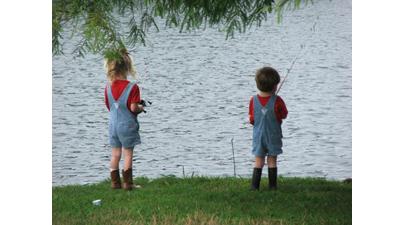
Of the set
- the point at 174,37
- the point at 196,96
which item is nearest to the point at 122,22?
the point at 174,37

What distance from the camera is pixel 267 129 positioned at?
18.7 ft

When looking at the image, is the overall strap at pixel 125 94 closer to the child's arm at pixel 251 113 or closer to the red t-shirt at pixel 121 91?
the red t-shirt at pixel 121 91

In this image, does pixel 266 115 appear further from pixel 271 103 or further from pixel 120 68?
pixel 120 68

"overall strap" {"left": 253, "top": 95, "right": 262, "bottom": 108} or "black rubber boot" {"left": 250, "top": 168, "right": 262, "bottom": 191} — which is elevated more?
"overall strap" {"left": 253, "top": 95, "right": 262, "bottom": 108}

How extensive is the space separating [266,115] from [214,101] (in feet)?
1.30

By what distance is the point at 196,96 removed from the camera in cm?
596

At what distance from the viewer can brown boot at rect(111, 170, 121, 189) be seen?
5.81 metres

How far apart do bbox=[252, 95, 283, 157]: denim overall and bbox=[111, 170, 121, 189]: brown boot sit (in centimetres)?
84

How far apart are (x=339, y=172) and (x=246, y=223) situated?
678mm

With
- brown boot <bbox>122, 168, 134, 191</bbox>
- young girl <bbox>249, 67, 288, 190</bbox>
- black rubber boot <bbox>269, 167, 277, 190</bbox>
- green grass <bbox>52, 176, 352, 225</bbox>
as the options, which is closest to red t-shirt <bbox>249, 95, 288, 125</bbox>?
young girl <bbox>249, 67, 288, 190</bbox>

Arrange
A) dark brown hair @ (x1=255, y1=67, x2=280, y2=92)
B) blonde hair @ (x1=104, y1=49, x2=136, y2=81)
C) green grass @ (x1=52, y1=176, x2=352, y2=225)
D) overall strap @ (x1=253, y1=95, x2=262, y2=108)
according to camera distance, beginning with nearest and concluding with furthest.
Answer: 1. green grass @ (x1=52, y1=176, x2=352, y2=225)
2. blonde hair @ (x1=104, y1=49, x2=136, y2=81)
3. dark brown hair @ (x1=255, y1=67, x2=280, y2=92)
4. overall strap @ (x1=253, y1=95, x2=262, y2=108)

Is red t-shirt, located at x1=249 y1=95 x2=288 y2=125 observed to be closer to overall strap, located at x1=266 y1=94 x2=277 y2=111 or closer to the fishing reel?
overall strap, located at x1=266 y1=94 x2=277 y2=111

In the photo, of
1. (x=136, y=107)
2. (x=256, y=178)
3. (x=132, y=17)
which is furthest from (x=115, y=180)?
(x=132, y=17)
